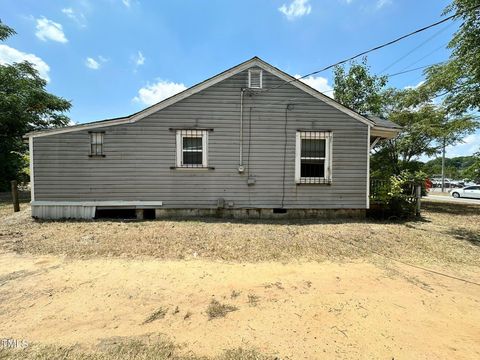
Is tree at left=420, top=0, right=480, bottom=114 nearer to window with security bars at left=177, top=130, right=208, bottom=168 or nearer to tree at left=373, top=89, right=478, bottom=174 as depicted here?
tree at left=373, top=89, right=478, bottom=174

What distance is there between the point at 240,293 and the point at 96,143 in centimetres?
680

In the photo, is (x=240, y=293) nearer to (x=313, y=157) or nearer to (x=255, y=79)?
(x=313, y=157)

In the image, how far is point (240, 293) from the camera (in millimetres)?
3443

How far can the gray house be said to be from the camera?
25.1 ft

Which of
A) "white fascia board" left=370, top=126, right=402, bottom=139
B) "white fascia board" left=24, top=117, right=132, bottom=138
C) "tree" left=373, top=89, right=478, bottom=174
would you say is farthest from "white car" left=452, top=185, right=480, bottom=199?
"white fascia board" left=24, top=117, right=132, bottom=138

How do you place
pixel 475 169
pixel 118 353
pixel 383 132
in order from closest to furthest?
pixel 118 353 < pixel 383 132 < pixel 475 169

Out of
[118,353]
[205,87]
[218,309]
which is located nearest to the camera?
[118,353]

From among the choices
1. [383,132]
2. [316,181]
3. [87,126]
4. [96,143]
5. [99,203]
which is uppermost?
[383,132]

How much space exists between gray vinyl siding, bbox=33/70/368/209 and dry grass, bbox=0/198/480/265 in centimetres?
93

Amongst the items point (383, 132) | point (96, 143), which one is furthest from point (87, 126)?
point (383, 132)

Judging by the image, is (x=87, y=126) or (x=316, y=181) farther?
(x=316, y=181)

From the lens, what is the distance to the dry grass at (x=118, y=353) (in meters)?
2.20

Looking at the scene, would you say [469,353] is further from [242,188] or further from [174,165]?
[174,165]

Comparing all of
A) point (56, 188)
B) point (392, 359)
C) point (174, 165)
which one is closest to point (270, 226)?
point (174, 165)
